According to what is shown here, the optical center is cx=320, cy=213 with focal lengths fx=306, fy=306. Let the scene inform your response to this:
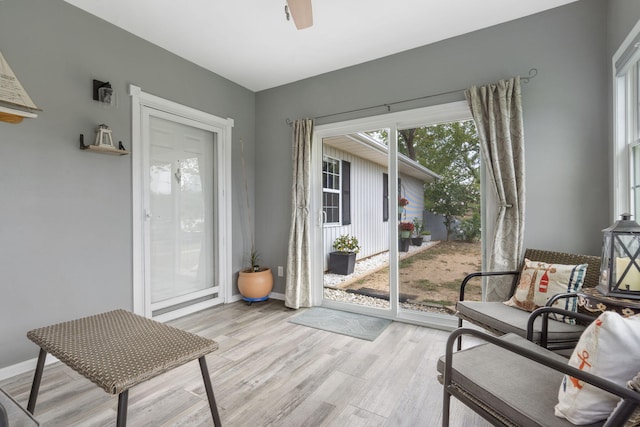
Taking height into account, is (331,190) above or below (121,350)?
above

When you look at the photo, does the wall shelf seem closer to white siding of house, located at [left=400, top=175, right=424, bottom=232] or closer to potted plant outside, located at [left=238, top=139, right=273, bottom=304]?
potted plant outside, located at [left=238, top=139, right=273, bottom=304]

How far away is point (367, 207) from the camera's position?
3.57 m

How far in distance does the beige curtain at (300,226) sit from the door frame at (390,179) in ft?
0.33

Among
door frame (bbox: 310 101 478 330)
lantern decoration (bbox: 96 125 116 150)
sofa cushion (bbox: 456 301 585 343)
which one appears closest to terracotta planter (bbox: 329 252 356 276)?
door frame (bbox: 310 101 478 330)

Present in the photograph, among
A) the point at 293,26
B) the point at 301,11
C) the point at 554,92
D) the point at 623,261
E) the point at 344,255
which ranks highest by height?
the point at 293,26

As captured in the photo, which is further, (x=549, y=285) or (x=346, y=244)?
(x=346, y=244)

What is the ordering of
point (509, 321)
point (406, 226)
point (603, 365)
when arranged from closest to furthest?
point (603, 365) < point (509, 321) < point (406, 226)

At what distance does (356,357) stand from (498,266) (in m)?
1.41

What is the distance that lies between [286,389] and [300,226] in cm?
195

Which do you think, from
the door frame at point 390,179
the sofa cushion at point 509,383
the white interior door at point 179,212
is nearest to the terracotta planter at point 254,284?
the white interior door at point 179,212

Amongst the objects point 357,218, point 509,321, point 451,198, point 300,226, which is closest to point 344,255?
point 357,218

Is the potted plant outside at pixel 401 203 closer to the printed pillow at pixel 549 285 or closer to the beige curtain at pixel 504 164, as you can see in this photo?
the beige curtain at pixel 504 164

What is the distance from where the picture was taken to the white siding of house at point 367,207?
323cm

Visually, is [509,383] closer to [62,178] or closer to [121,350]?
[121,350]
